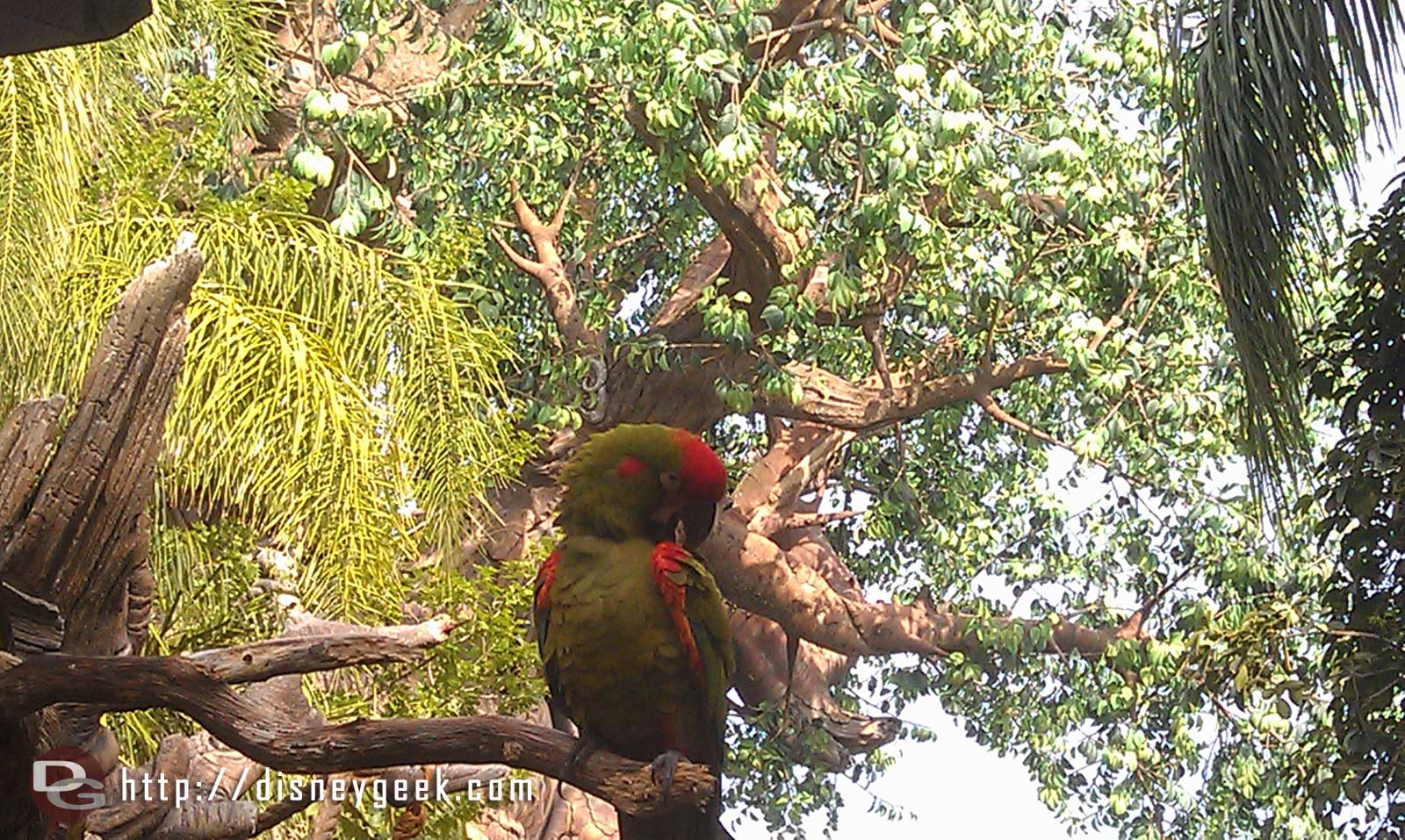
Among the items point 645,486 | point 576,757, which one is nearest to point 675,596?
point 645,486

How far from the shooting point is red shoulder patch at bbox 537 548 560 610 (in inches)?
79.8

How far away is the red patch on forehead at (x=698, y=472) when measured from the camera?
199 centimetres

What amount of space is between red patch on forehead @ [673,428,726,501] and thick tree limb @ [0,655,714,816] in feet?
1.34

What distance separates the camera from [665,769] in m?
1.78

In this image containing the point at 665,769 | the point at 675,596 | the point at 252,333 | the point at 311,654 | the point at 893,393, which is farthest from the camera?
the point at 893,393

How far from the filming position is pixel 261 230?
3043 millimetres

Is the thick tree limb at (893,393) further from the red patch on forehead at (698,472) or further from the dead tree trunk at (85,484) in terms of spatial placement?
the dead tree trunk at (85,484)

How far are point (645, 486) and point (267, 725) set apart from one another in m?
0.55

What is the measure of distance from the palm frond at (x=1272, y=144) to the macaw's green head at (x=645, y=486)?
3.45 ft

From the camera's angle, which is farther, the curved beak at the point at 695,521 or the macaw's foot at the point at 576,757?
the curved beak at the point at 695,521

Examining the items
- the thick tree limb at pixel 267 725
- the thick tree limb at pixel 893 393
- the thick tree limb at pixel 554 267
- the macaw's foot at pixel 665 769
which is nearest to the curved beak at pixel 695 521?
the macaw's foot at pixel 665 769

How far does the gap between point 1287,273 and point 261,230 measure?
1794 mm

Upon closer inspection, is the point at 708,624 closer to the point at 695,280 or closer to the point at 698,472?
the point at 698,472

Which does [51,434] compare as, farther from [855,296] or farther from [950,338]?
[950,338]
